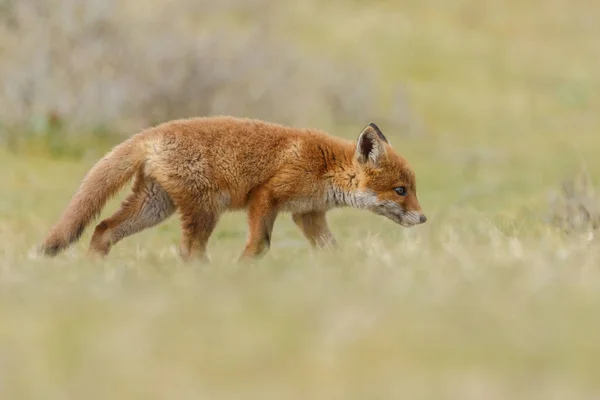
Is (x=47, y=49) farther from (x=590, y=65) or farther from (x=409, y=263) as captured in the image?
(x=590, y=65)

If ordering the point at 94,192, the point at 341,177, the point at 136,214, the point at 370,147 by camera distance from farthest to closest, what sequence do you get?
the point at 370,147 < the point at 341,177 < the point at 136,214 < the point at 94,192

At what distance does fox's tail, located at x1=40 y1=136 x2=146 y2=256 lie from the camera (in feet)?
23.8

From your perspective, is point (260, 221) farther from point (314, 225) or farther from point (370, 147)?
point (370, 147)

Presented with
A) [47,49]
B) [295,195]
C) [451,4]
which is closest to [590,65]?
[451,4]

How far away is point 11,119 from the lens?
14.9 m

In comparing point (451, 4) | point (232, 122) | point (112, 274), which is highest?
point (451, 4)

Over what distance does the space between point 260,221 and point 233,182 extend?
348mm

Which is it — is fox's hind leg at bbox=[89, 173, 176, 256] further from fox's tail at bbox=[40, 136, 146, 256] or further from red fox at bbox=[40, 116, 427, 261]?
fox's tail at bbox=[40, 136, 146, 256]

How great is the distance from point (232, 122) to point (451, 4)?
20204 mm

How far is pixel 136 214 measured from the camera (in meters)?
7.79

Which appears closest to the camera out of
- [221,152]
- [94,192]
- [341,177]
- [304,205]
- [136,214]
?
[94,192]

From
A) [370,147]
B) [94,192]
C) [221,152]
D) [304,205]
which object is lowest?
[94,192]

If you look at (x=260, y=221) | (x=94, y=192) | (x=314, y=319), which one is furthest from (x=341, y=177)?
(x=314, y=319)

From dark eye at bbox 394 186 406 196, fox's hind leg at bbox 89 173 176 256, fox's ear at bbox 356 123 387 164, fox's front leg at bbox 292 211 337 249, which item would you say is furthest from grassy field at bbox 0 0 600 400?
fox's ear at bbox 356 123 387 164
